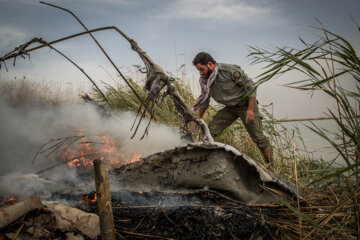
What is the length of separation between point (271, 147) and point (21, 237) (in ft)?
13.3

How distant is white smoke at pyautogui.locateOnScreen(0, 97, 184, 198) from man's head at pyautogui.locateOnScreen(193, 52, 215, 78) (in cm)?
127

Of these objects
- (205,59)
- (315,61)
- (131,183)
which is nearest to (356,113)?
(315,61)

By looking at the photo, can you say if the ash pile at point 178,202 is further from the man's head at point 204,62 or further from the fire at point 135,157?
the man's head at point 204,62

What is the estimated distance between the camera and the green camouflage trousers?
393 centimetres

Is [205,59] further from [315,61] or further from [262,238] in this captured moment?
[262,238]

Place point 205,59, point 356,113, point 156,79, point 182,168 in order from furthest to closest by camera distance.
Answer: point 205,59
point 182,168
point 156,79
point 356,113

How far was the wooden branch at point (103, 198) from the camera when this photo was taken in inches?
44.8

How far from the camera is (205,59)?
3.85m

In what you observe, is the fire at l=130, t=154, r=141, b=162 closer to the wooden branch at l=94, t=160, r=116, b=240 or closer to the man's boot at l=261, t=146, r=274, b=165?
the man's boot at l=261, t=146, r=274, b=165

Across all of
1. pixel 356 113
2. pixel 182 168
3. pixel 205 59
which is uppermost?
pixel 205 59

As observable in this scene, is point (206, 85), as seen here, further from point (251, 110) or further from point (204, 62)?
point (251, 110)

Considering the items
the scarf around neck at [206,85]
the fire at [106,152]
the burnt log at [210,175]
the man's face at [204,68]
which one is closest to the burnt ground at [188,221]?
the burnt log at [210,175]

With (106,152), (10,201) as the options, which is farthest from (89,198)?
(106,152)

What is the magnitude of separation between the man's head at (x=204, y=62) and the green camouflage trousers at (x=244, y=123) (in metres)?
0.80
